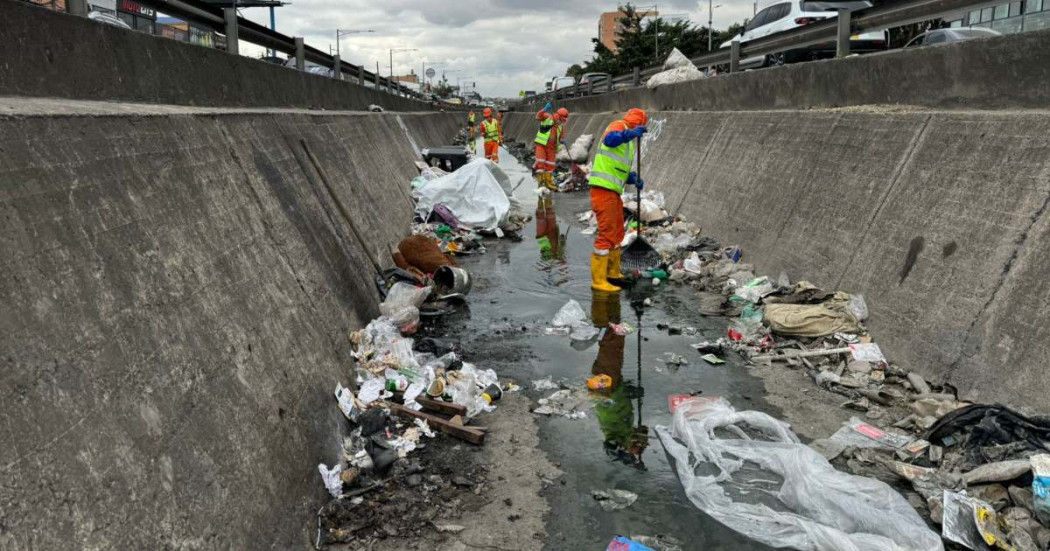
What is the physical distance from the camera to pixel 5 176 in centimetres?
250

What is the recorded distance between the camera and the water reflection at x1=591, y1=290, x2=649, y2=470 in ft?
14.2

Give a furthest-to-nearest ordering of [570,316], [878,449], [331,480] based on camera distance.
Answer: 1. [570,316]
2. [878,449]
3. [331,480]

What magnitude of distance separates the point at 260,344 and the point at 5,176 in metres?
1.49

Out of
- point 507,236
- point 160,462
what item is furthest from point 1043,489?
point 507,236

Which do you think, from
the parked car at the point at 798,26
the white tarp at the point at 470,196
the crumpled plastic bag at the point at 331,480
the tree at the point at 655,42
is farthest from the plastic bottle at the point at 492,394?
the tree at the point at 655,42

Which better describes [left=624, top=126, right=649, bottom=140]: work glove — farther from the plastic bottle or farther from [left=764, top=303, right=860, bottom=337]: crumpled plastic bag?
the plastic bottle

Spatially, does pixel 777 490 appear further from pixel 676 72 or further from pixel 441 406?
pixel 676 72

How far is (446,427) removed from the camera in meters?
4.45

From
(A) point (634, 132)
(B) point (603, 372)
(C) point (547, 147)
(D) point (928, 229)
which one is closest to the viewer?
(D) point (928, 229)

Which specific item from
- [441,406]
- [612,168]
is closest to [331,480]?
[441,406]

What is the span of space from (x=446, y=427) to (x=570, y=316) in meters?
2.58

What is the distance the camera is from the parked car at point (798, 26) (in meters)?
11.9

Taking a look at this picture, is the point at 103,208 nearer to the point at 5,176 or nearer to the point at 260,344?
the point at 5,176

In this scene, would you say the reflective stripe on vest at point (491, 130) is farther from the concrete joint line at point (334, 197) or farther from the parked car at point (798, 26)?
the concrete joint line at point (334, 197)
